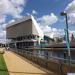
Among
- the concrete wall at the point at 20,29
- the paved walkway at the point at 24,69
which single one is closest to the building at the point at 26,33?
the concrete wall at the point at 20,29

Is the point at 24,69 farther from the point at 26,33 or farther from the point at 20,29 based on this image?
the point at 20,29

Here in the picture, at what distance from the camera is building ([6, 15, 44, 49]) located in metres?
132

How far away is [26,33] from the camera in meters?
145

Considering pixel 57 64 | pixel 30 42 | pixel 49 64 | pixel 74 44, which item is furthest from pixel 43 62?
pixel 30 42

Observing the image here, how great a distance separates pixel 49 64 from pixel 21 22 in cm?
14113

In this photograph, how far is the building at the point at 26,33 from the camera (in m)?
132

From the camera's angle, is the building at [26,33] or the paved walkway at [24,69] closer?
the paved walkway at [24,69]

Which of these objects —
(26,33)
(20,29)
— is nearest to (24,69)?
(26,33)

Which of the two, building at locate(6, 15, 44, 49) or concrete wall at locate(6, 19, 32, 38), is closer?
building at locate(6, 15, 44, 49)

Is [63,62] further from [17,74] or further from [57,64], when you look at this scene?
[17,74]

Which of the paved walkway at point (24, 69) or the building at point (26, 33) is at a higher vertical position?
the building at point (26, 33)

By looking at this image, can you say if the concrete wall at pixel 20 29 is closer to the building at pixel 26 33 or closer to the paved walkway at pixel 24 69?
the building at pixel 26 33

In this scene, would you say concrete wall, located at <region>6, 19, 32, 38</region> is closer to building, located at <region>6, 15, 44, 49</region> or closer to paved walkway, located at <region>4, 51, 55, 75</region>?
building, located at <region>6, 15, 44, 49</region>

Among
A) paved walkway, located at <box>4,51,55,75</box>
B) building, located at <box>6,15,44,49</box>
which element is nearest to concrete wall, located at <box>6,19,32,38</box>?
building, located at <box>6,15,44,49</box>
